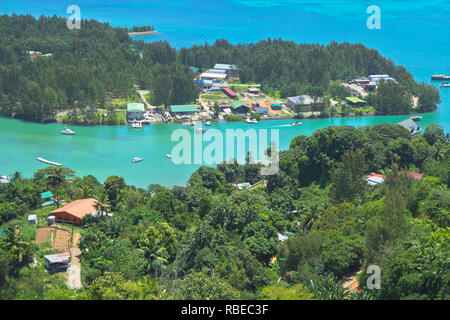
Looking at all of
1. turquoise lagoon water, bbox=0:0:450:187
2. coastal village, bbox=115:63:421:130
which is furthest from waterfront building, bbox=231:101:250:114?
turquoise lagoon water, bbox=0:0:450:187

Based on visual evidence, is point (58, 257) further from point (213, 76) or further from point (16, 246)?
point (213, 76)

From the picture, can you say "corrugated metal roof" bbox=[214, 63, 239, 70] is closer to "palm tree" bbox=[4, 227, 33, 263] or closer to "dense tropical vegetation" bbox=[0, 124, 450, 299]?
"dense tropical vegetation" bbox=[0, 124, 450, 299]

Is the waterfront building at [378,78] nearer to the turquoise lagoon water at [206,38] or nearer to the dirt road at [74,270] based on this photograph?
the turquoise lagoon water at [206,38]

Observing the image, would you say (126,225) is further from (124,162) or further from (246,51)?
(246,51)

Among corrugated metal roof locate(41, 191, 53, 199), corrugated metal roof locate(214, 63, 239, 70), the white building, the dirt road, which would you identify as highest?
corrugated metal roof locate(214, 63, 239, 70)

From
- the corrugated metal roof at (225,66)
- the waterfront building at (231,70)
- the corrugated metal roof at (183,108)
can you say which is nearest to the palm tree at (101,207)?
the corrugated metal roof at (183,108)
